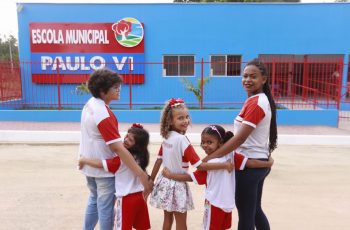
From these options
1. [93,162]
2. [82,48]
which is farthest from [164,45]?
[93,162]

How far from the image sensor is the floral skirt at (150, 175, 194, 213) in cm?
242

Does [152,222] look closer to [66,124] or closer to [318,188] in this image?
[318,188]

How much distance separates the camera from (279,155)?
20.2 feet

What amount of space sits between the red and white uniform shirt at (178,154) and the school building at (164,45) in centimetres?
961

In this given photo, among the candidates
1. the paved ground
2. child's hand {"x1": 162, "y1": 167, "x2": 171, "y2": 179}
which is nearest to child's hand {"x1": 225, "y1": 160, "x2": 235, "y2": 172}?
child's hand {"x1": 162, "y1": 167, "x2": 171, "y2": 179}

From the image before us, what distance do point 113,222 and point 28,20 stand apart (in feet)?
39.3

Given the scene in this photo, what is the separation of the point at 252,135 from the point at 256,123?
0.12m

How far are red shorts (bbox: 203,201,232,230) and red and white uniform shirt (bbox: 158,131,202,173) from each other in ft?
1.10

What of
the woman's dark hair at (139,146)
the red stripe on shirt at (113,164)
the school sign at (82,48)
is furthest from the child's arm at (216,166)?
the school sign at (82,48)

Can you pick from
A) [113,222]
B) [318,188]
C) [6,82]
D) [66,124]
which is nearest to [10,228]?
[113,222]

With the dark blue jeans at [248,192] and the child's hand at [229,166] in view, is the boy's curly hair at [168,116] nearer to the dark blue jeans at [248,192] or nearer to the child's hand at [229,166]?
the child's hand at [229,166]

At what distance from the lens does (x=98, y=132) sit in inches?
86.0

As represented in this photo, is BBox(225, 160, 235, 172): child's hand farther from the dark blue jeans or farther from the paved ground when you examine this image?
the paved ground

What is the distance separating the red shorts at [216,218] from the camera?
2324mm
